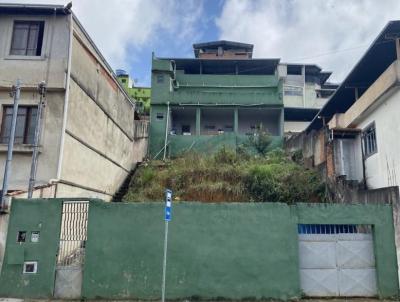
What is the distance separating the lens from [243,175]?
17.9 meters

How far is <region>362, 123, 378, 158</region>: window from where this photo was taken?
14.2m

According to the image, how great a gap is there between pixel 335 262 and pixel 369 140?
6.29 m

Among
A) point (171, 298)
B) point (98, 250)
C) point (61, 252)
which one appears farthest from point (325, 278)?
point (61, 252)

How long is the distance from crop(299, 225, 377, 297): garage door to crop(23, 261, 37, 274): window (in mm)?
7284

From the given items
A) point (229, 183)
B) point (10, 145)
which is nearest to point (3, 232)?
point (10, 145)

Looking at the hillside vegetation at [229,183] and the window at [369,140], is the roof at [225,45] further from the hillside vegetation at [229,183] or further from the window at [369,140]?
the window at [369,140]

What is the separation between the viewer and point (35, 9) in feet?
46.0

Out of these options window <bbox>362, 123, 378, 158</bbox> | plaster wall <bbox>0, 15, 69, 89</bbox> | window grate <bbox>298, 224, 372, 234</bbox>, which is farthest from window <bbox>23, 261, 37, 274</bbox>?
window <bbox>362, 123, 378, 158</bbox>

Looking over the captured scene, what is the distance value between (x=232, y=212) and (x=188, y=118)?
21.2 metres

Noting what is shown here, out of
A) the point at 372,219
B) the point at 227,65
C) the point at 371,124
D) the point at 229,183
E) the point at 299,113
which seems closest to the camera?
the point at 372,219

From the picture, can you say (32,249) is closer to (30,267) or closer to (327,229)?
(30,267)

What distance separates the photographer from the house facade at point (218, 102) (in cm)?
2683

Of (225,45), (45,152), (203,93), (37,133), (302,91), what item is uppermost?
(225,45)

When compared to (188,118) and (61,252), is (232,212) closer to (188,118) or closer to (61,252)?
(61,252)
